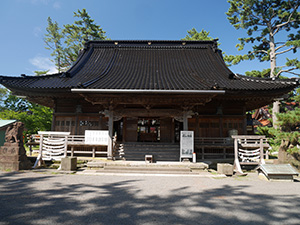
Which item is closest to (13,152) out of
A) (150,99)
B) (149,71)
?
(150,99)

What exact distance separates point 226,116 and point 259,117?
17.9 m

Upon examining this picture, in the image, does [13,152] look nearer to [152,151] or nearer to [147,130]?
[152,151]

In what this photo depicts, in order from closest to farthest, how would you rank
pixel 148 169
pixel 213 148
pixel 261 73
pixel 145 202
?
1. pixel 145 202
2. pixel 148 169
3. pixel 213 148
4. pixel 261 73

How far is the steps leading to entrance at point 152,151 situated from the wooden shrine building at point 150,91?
1181mm

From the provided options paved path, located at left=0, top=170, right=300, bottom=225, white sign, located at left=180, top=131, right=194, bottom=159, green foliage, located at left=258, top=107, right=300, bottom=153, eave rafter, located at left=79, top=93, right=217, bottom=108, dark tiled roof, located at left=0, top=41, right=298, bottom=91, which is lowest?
paved path, located at left=0, top=170, right=300, bottom=225

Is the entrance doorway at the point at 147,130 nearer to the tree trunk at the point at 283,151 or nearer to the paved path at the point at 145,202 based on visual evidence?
the paved path at the point at 145,202

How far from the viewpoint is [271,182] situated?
6.18 metres

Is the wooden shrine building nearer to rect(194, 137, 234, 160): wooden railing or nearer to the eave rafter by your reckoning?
the eave rafter

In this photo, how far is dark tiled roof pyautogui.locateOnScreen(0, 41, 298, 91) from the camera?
863 centimetres

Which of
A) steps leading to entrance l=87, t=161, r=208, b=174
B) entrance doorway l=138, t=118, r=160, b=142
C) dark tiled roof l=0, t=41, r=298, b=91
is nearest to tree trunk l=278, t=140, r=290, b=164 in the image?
dark tiled roof l=0, t=41, r=298, b=91

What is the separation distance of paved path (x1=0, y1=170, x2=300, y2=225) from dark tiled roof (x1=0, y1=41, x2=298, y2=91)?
14.1 feet

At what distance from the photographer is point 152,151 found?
366 inches

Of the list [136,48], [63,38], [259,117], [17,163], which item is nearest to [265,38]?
[259,117]

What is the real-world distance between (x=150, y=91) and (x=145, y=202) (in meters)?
4.79
